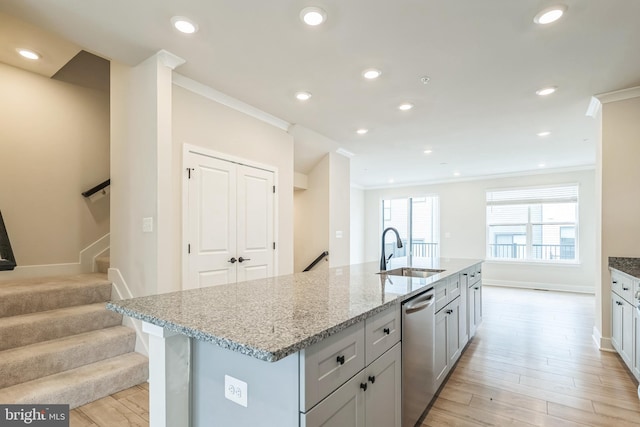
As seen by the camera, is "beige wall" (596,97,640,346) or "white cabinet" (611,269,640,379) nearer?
"white cabinet" (611,269,640,379)

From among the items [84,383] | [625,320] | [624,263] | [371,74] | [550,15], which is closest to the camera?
[550,15]

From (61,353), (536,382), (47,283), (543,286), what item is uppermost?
(47,283)

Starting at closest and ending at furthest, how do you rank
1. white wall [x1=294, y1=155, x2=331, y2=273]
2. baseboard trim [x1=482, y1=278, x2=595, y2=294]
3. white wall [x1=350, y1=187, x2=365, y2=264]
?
white wall [x1=294, y1=155, x2=331, y2=273]
baseboard trim [x1=482, y1=278, x2=595, y2=294]
white wall [x1=350, y1=187, x2=365, y2=264]

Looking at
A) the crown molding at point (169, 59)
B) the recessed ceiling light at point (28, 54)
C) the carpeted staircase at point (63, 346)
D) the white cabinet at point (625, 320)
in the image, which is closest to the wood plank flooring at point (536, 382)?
the white cabinet at point (625, 320)

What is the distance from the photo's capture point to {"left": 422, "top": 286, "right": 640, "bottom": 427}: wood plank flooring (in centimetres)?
216

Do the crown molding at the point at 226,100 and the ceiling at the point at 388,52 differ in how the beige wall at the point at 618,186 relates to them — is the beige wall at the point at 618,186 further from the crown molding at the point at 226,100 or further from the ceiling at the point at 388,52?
the crown molding at the point at 226,100

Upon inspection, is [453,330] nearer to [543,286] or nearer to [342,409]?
[342,409]

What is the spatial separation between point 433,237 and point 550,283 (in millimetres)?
2744

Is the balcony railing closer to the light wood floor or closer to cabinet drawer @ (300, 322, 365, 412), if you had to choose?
the light wood floor

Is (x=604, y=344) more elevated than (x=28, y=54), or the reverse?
(x=28, y=54)

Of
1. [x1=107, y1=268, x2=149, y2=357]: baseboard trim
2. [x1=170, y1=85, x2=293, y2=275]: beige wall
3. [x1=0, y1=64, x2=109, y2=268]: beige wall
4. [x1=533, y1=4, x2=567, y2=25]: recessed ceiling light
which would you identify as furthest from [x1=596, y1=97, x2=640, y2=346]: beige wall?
[x1=0, y1=64, x2=109, y2=268]: beige wall

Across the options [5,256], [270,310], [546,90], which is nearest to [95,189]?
[5,256]

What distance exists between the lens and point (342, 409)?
119 centimetres

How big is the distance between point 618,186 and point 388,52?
283 centimetres
